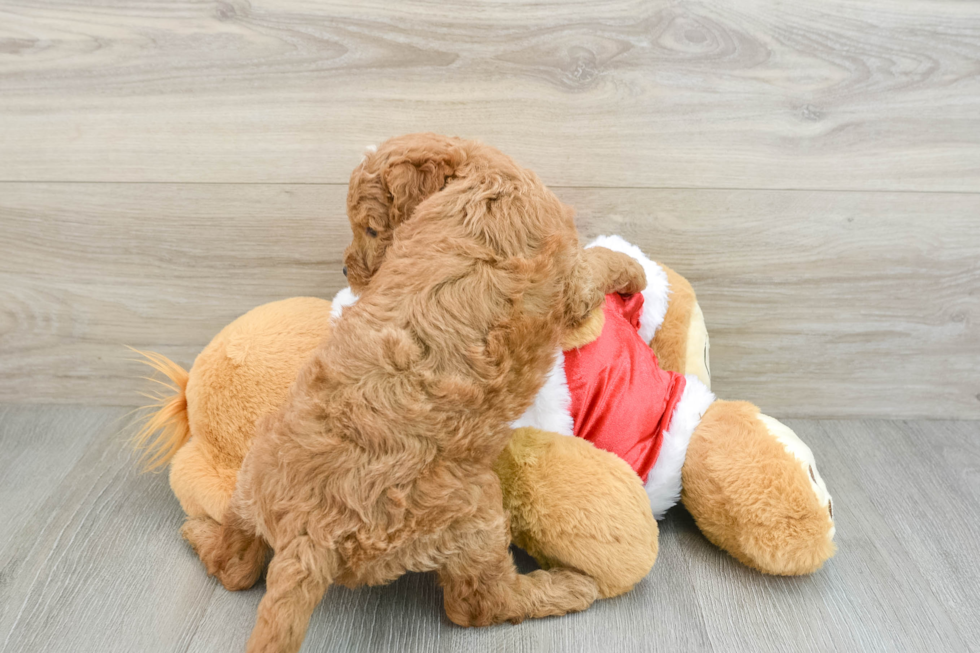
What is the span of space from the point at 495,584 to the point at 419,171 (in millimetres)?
472

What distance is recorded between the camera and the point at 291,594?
671 mm

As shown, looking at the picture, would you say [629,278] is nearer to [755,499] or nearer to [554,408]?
[554,408]

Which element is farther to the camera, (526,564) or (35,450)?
(35,450)

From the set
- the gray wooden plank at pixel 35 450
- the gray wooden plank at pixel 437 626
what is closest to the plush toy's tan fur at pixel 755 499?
Answer: the gray wooden plank at pixel 437 626

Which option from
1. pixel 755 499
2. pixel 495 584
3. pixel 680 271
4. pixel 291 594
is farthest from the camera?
pixel 680 271

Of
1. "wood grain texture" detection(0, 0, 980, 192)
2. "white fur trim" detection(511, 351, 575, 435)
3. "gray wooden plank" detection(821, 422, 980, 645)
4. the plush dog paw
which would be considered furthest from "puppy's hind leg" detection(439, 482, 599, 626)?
"wood grain texture" detection(0, 0, 980, 192)

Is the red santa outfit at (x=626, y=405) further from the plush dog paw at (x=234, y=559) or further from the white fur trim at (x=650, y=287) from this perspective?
the plush dog paw at (x=234, y=559)

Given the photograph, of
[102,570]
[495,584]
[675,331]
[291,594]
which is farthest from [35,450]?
[675,331]

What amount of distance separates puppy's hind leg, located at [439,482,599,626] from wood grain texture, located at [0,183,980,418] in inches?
21.7

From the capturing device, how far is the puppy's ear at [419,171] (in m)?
0.75

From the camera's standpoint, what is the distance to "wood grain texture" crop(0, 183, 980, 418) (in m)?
1.13

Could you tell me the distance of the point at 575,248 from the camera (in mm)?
790

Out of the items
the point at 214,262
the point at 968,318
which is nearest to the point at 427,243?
the point at 214,262

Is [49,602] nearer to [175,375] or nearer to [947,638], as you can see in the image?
[175,375]
